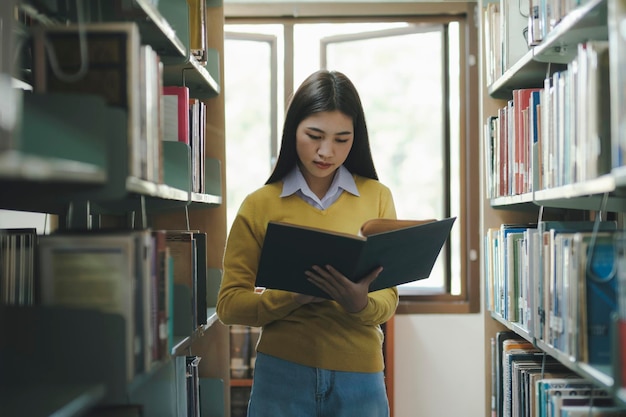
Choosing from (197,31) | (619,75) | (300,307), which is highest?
(197,31)

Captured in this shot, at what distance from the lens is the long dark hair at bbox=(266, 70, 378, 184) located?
1853 millimetres

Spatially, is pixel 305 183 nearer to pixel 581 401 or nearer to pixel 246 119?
pixel 581 401

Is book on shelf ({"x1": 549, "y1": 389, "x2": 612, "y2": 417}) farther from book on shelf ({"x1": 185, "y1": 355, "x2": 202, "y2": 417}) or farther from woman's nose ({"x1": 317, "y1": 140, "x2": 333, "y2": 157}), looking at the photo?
book on shelf ({"x1": 185, "y1": 355, "x2": 202, "y2": 417})

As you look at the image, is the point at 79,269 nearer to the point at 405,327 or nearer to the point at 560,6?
the point at 560,6

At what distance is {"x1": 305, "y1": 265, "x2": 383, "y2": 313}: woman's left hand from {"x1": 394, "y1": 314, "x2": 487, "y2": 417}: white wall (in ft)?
5.56

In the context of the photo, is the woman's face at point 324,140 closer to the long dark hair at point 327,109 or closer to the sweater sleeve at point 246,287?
the long dark hair at point 327,109

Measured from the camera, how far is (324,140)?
183 cm

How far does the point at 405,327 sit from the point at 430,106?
106 centimetres

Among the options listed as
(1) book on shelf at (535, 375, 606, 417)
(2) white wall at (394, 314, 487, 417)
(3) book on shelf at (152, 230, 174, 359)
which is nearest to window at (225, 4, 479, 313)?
(2) white wall at (394, 314, 487, 417)

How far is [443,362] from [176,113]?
182 cm

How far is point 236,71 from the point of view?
3510 mm

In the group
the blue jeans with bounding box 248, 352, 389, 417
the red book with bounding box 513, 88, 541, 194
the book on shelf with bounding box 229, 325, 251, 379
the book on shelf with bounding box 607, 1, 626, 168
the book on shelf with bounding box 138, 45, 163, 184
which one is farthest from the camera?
the book on shelf with bounding box 229, 325, 251, 379

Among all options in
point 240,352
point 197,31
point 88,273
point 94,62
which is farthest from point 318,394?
point 240,352

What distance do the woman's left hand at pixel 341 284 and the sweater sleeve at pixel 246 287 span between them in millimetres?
140
